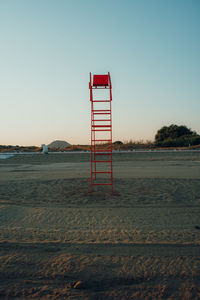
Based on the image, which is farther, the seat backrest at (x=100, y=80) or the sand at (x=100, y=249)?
the seat backrest at (x=100, y=80)

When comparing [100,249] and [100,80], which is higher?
[100,80]

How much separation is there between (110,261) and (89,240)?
0.76m

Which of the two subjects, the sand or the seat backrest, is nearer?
the sand

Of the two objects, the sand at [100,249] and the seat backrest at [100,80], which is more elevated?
the seat backrest at [100,80]

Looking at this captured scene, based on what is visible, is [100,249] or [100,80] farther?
[100,80]

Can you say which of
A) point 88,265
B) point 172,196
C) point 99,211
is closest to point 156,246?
point 88,265

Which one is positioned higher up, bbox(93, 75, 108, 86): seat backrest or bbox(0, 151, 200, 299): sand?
bbox(93, 75, 108, 86): seat backrest

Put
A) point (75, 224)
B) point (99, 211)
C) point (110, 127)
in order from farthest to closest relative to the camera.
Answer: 1. point (110, 127)
2. point (99, 211)
3. point (75, 224)

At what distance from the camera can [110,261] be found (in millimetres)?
2930

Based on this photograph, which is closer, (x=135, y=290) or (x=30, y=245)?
(x=135, y=290)

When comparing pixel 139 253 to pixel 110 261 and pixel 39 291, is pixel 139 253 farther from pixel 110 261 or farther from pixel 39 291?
pixel 39 291

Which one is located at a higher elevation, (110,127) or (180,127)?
(180,127)

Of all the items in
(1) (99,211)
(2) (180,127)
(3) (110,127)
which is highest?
(2) (180,127)

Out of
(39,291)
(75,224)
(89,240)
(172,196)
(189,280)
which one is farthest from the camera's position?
(172,196)
